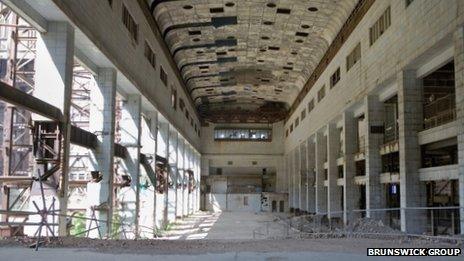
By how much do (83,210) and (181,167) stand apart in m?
17.7

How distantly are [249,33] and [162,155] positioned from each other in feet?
35.5

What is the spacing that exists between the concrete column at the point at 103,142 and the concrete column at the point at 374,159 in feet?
40.9

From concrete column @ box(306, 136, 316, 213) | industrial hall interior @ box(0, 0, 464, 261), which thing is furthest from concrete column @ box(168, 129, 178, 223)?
concrete column @ box(306, 136, 316, 213)

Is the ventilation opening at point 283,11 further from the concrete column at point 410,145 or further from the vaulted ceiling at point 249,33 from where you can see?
the concrete column at point 410,145

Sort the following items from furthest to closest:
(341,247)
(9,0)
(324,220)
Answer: (324,220)
(9,0)
(341,247)

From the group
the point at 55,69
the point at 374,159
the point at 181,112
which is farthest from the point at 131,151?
the point at 181,112

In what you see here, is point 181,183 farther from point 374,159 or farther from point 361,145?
point 374,159

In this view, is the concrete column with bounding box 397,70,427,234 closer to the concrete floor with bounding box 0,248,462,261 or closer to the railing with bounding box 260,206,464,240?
the railing with bounding box 260,206,464,240

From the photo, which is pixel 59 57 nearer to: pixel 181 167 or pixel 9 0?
pixel 9 0

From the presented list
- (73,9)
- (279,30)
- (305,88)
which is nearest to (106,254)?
(73,9)

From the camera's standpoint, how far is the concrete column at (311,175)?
4547 centimetres

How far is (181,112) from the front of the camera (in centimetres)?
4556

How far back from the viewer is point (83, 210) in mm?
32062

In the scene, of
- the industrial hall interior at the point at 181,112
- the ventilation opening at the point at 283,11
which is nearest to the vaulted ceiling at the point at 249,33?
the ventilation opening at the point at 283,11
